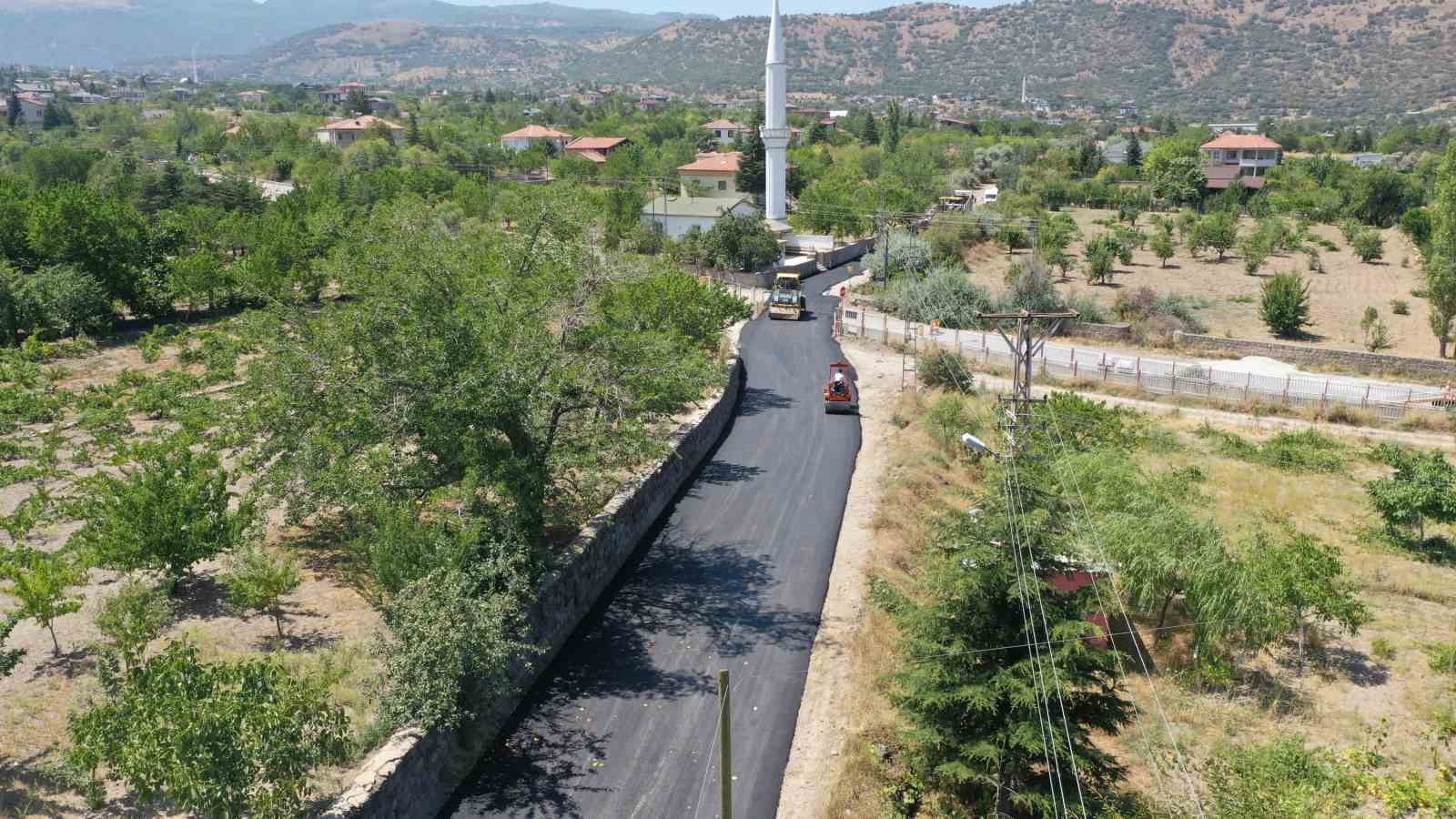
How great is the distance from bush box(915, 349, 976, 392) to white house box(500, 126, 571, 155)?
4103 inches

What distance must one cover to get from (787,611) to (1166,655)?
24.0 ft

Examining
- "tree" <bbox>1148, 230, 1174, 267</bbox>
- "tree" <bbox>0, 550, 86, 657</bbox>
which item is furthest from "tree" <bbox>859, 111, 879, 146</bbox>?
"tree" <bbox>0, 550, 86, 657</bbox>

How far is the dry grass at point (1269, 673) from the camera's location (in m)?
16.1

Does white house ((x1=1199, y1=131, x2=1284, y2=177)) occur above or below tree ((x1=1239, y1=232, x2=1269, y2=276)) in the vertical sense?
above

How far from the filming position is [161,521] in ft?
58.6

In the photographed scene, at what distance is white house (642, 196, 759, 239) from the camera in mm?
68312

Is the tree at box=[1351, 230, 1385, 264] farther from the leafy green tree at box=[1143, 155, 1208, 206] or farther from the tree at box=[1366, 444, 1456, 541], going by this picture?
the tree at box=[1366, 444, 1456, 541]

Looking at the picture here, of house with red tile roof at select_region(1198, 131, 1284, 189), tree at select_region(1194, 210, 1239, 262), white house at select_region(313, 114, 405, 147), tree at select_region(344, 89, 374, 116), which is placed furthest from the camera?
tree at select_region(344, 89, 374, 116)

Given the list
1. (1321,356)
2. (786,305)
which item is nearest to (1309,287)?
(1321,356)

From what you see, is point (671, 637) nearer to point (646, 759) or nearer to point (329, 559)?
point (646, 759)

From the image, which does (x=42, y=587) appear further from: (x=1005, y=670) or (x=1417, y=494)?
(x=1417, y=494)

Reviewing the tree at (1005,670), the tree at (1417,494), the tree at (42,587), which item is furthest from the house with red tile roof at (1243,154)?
the tree at (42,587)

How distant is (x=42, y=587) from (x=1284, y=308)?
48.7m

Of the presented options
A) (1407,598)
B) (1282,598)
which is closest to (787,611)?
(1282,598)
